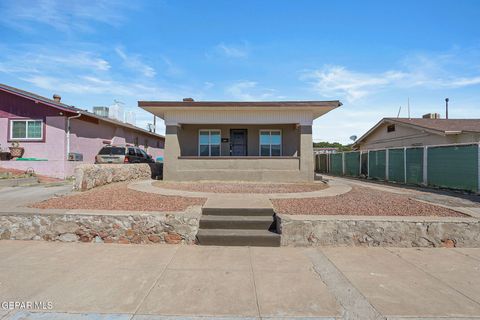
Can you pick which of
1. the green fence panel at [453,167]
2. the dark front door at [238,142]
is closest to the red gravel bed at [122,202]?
the dark front door at [238,142]

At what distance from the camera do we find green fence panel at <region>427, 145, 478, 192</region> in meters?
9.60

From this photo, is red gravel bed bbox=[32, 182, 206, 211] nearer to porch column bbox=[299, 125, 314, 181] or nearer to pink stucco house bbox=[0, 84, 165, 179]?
porch column bbox=[299, 125, 314, 181]

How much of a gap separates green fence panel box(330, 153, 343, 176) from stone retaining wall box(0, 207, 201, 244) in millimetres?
18123

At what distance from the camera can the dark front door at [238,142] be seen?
14.7 m

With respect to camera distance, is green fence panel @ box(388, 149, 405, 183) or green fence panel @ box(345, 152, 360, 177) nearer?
green fence panel @ box(388, 149, 405, 183)

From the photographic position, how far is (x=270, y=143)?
1463 cm

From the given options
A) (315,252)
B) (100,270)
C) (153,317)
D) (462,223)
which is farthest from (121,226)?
(462,223)

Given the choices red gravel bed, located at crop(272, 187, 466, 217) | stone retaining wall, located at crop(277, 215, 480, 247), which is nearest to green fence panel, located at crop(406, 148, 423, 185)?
red gravel bed, located at crop(272, 187, 466, 217)

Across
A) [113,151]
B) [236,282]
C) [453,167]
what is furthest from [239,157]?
[236,282]

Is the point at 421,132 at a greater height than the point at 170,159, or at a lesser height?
greater

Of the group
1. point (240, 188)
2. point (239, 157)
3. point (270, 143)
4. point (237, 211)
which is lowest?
point (237, 211)

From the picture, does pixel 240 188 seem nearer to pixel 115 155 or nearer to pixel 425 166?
pixel 115 155

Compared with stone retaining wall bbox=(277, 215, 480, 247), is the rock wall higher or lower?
higher

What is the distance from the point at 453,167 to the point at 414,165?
2078 millimetres
